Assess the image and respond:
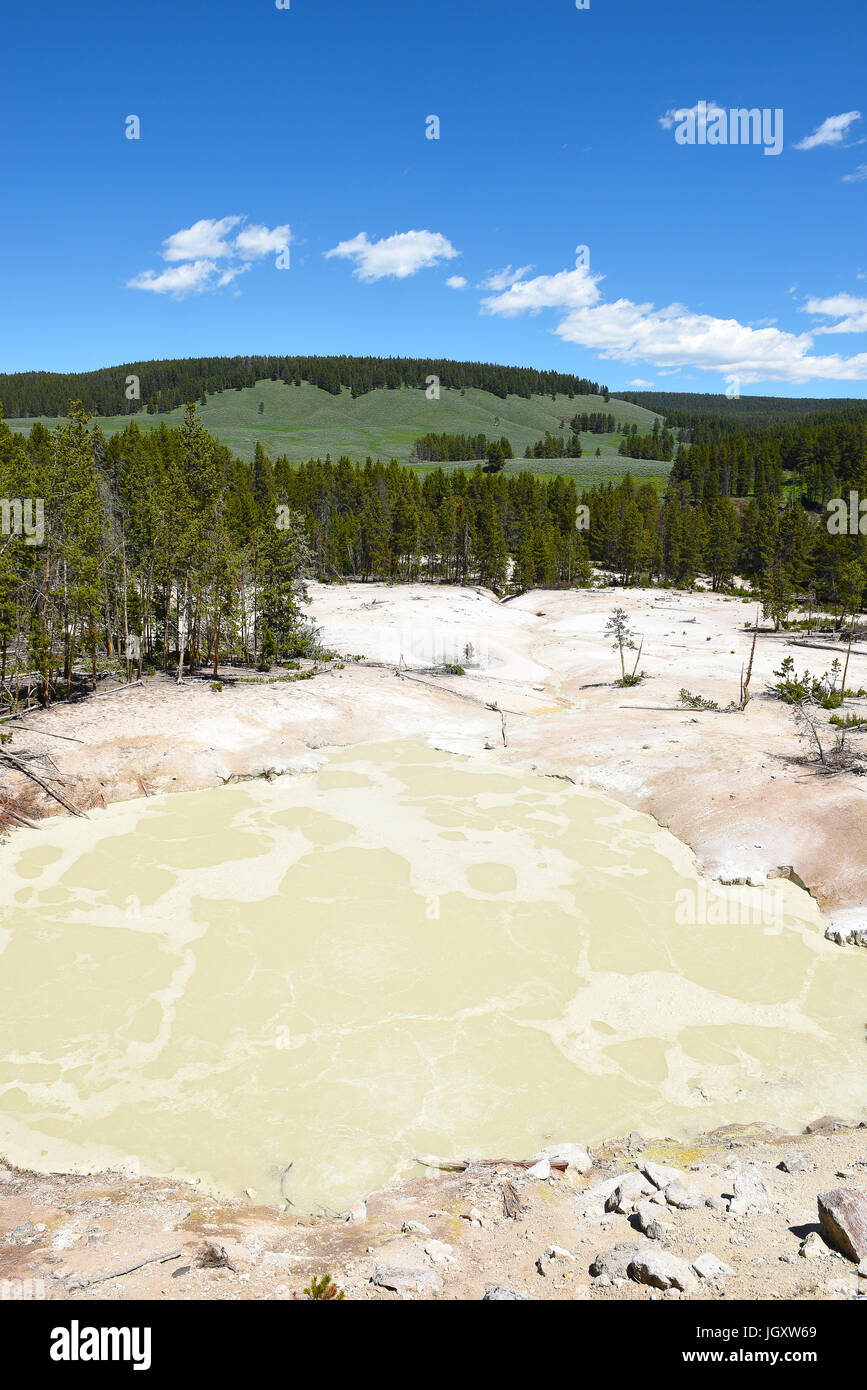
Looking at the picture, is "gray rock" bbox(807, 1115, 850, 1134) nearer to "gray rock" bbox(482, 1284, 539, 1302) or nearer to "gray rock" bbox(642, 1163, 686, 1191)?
"gray rock" bbox(642, 1163, 686, 1191)

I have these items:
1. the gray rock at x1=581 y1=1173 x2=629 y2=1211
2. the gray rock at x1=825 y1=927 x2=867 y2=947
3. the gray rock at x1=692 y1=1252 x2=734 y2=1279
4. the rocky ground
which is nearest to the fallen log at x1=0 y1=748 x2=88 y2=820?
the rocky ground

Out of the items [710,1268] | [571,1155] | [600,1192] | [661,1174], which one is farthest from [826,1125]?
[710,1268]

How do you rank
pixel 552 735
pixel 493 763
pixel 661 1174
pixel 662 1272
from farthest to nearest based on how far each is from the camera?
1. pixel 552 735
2. pixel 493 763
3. pixel 661 1174
4. pixel 662 1272

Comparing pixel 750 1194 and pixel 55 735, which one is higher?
pixel 55 735

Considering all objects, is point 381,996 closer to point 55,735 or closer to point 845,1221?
point 845,1221

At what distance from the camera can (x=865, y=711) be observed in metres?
35.6

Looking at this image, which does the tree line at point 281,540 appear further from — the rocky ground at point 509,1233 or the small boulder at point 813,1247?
the small boulder at point 813,1247

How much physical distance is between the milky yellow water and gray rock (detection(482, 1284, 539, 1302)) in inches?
180

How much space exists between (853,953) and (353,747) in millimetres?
19637

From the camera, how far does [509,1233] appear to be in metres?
8.48

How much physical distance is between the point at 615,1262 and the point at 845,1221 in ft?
7.69

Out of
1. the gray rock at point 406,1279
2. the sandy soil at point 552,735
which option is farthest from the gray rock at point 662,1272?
the sandy soil at point 552,735

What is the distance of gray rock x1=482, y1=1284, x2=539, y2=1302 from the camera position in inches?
255

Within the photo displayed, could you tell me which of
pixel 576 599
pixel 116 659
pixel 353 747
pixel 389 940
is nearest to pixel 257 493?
pixel 576 599
